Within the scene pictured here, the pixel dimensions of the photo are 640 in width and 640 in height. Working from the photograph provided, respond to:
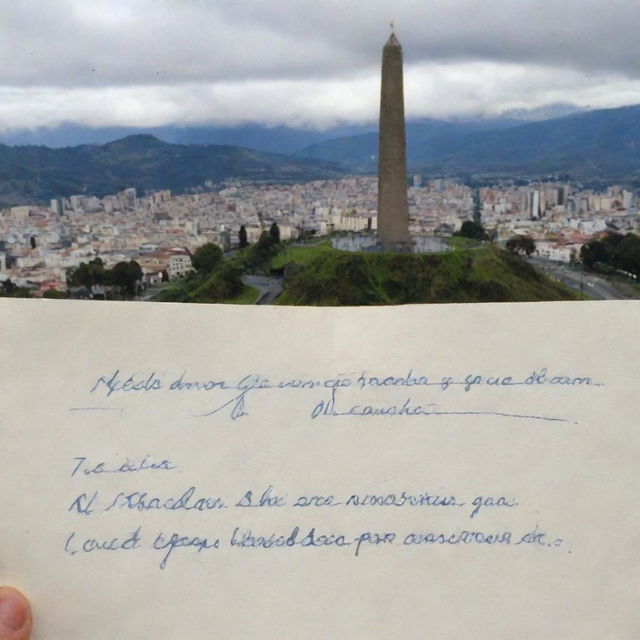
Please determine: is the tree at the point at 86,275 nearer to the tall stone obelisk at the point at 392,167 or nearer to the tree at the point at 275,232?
the tree at the point at 275,232

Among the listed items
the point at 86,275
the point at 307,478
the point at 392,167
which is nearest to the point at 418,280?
the point at 86,275

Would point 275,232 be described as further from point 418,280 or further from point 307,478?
point 307,478

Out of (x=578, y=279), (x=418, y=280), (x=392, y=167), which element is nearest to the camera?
(x=578, y=279)

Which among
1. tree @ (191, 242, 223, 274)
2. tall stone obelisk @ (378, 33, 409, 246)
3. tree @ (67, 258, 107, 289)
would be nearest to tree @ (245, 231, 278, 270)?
tree @ (191, 242, 223, 274)

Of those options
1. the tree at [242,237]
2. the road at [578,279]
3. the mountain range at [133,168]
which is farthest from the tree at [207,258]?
the road at [578,279]

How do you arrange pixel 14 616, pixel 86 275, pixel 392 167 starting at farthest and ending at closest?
pixel 392 167
pixel 86 275
pixel 14 616

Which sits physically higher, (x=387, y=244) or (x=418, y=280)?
(x=387, y=244)

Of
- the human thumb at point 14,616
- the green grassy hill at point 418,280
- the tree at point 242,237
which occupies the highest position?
the tree at point 242,237

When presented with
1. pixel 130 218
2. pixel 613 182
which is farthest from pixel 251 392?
pixel 613 182
